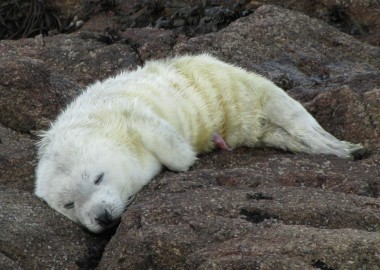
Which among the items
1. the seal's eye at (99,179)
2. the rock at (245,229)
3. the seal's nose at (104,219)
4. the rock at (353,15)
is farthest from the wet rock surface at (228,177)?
the rock at (353,15)

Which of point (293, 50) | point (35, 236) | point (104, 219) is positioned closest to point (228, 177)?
point (104, 219)

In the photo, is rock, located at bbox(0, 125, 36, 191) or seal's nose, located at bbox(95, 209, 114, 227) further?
rock, located at bbox(0, 125, 36, 191)

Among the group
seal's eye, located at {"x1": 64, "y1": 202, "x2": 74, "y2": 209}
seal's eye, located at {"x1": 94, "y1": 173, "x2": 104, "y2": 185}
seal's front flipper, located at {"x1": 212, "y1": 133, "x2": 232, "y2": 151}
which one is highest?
seal's eye, located at {"x1": 94, "y1": 173, "x2": 104, "y2": 185}

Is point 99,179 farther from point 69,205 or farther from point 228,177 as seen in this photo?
point 228,177

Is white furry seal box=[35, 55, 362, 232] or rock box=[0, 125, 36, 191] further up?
white furry seal box=[35, 55, 362, 232]

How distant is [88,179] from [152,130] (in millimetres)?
685

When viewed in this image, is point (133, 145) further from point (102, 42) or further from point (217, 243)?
point (102, 42)

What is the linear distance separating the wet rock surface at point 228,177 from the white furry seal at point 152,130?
0.15 m

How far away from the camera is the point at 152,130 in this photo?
7.15 m

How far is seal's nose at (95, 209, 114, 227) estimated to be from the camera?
6414mm

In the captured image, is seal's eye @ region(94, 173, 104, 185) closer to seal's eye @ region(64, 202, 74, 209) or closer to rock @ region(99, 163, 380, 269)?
seal's eye @ region(64, 202, 74, 209)

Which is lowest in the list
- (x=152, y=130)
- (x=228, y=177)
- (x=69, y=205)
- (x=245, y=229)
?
(x=69, y=205)

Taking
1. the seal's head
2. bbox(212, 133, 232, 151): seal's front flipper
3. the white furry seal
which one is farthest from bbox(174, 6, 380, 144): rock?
the seal's head

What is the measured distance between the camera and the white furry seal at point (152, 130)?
6.73 m
